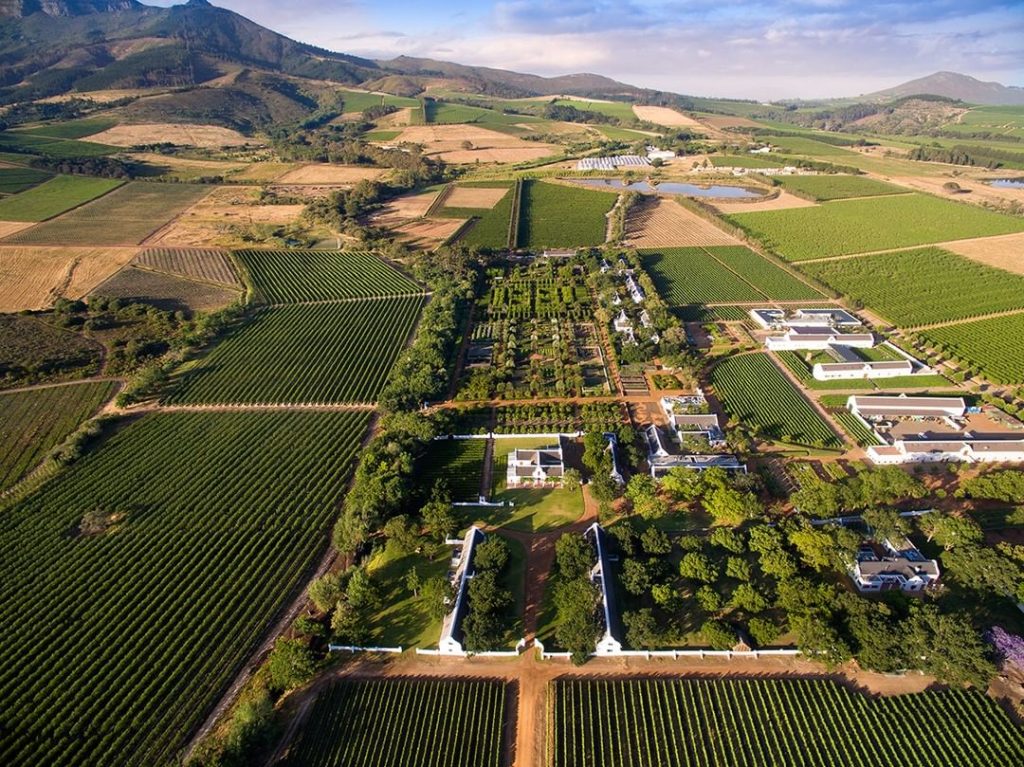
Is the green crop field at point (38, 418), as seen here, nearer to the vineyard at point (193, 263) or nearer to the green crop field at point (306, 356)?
the green crop field at point (306, 356)

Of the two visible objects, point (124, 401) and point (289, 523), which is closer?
point (289, 523)

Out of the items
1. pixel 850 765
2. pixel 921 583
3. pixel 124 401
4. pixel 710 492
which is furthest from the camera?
pixel 124 401

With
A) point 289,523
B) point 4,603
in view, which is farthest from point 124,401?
point 289,523

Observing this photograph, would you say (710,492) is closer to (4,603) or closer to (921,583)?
(921,583)

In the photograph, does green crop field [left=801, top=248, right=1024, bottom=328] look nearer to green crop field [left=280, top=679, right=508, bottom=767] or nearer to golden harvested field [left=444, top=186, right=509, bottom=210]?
golden harvested field [left=444, top=186, right=509, bottom=210]

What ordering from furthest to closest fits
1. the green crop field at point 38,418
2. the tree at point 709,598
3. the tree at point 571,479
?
the green crop field at point 38,418, the tree at point 571,479, the tree at point 709,598

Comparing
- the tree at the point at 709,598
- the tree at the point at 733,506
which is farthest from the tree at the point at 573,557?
the tree at the point at 733,506

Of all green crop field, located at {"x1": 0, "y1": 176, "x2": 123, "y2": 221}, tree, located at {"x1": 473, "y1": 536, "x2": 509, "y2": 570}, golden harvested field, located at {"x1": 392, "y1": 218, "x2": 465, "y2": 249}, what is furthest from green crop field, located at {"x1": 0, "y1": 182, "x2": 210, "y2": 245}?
tree, located at {"x1": 473, "y1": 536, "x2": 509, "y2": 570}
